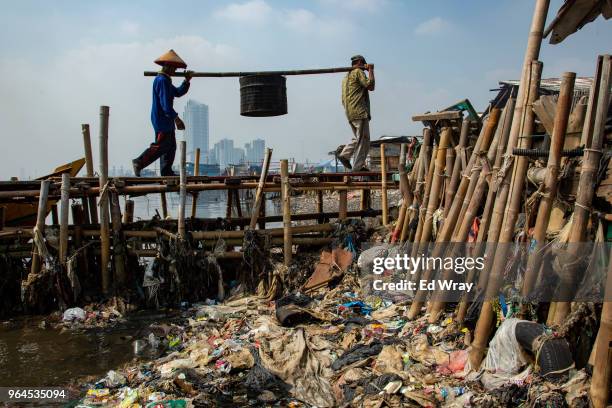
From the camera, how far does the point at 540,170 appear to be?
4.70 metres

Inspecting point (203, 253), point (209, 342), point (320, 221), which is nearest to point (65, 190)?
point (203, 253)

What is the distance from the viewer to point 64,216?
7609 mm

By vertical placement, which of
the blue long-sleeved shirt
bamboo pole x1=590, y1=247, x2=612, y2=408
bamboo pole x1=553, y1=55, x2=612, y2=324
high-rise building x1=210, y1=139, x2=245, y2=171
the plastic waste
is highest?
high-rise building x1=210, y1=139, x2=245, y2=171

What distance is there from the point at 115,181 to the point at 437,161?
5005mm

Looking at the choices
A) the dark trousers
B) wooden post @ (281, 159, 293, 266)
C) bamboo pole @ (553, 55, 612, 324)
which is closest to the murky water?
wooden post @ (281, 159, 293, 266)

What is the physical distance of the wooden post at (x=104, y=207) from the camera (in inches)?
308

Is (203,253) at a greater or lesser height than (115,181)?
lesser

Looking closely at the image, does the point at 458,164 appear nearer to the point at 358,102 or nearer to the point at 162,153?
the point at 358,102

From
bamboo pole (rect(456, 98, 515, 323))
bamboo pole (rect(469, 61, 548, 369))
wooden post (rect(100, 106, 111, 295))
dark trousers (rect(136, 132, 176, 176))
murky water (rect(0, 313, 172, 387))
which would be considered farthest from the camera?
dark trousers (rect(136, 132, 176, 176))

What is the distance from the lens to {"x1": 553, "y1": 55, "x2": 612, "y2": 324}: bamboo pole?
13.6 ft

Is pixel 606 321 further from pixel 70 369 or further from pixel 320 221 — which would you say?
pixel 320 221

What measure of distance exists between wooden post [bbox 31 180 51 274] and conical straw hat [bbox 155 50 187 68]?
9.17 feet

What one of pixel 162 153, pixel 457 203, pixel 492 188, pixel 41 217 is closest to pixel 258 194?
pixel 162 153

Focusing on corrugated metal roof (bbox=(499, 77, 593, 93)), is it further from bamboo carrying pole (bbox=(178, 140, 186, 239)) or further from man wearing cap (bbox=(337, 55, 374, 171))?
bamboo carrying pole (bbox=(178, 140, 186, 239))
